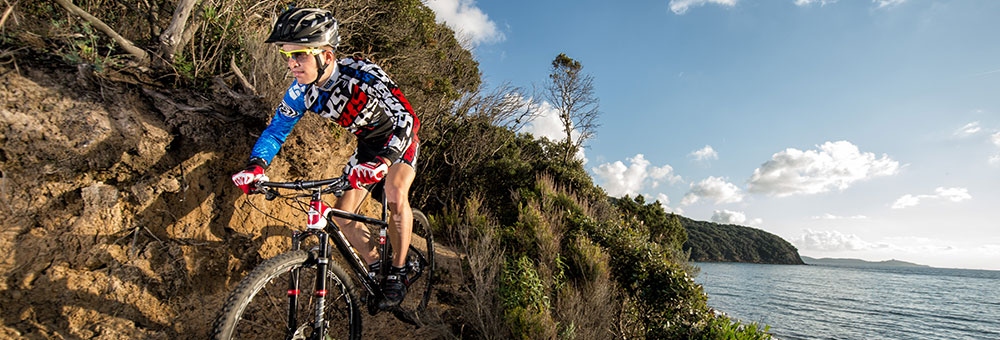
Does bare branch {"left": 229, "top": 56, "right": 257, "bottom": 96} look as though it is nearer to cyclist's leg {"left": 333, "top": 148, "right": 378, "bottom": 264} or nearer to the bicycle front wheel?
cyclist's leg {"left": 333, "top": 148, "right": 378, "bottom": 264}

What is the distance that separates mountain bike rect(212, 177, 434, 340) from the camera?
215 cm

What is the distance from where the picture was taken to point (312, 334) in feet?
8.14

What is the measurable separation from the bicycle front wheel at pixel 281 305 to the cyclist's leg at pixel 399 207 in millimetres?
556

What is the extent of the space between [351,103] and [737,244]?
107781mm

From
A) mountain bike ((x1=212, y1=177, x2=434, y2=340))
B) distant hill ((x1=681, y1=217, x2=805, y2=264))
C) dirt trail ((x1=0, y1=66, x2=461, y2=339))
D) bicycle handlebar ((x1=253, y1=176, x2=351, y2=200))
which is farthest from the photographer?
distant hill ((x1=681, y1=217, x2=805, y2=264))

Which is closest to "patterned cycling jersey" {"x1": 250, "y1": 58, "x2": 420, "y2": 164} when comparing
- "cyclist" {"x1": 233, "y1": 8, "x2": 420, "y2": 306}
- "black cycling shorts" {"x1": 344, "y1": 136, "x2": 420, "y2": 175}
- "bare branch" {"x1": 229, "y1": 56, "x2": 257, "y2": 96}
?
"cyclist" {"x1": 233, "y1": 8, "x2": 420, "y2": 306}

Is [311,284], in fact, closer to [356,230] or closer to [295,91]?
[356,230]

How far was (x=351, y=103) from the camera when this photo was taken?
310 centimetres

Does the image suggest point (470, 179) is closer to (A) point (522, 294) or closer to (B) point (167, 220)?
(A) point (522, 294)

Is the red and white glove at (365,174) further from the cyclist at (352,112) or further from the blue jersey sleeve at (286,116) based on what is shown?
the blue jersey sleeve at (286,116)

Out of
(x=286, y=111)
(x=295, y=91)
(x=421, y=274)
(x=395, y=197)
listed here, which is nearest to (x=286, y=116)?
(x=286, y=111)

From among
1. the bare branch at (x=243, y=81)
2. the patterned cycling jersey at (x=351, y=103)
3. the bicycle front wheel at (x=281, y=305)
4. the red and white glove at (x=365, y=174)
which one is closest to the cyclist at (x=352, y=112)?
the patterned cycling jersey at (x=351, y=103)

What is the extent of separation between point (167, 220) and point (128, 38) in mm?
1971

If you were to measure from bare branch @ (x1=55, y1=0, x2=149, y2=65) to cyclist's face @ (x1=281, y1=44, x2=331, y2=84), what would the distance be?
1787mm
